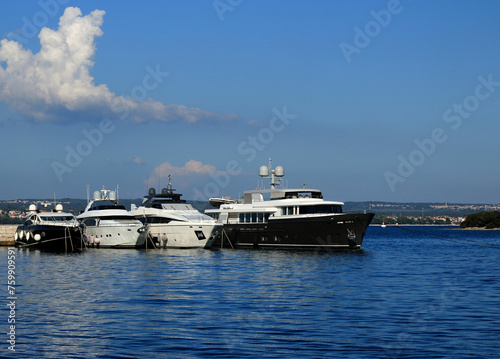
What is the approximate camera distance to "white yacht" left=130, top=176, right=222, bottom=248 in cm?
5966

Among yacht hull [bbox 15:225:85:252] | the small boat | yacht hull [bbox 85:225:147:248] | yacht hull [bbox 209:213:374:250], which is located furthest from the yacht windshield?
yacht hull [bbox 209:213:374:250]

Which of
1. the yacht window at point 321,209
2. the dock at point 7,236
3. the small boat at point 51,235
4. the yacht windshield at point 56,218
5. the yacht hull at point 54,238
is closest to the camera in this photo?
the yacht window at point 321,209

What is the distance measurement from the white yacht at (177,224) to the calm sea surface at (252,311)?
1415 cm

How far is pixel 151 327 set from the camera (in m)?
→ 21.9

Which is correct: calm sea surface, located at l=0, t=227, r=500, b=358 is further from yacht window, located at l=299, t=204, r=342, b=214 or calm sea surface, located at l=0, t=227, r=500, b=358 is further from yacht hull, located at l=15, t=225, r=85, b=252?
yacht hull, located at l=15, t=225, r=85, b=252

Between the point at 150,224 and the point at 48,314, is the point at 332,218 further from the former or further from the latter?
the point at 48,314

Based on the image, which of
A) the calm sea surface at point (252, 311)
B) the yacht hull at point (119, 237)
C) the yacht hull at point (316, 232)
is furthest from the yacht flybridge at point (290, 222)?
the calm sea surface at point (252, 311)

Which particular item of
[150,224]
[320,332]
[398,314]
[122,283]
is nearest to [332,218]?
[150,224]

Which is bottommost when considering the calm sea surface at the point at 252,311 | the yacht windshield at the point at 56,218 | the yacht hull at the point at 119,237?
the calm sea surface at the point at 252,311

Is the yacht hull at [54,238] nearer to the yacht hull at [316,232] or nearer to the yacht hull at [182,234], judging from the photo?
the yacht hull at [182,234]

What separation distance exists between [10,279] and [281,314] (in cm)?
1844

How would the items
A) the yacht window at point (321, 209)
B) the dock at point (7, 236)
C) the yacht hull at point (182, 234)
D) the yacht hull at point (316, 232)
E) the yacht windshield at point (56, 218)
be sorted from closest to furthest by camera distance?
the yacht hull at point (316, 232) → the yacht window at point (321, 209) → the yacht hull at point (182, 234) → the yacht windshield at point (56, 218) → the dock at point (7, 236)

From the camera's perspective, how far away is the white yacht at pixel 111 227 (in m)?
60.7

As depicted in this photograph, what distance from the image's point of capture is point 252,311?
25344mm
